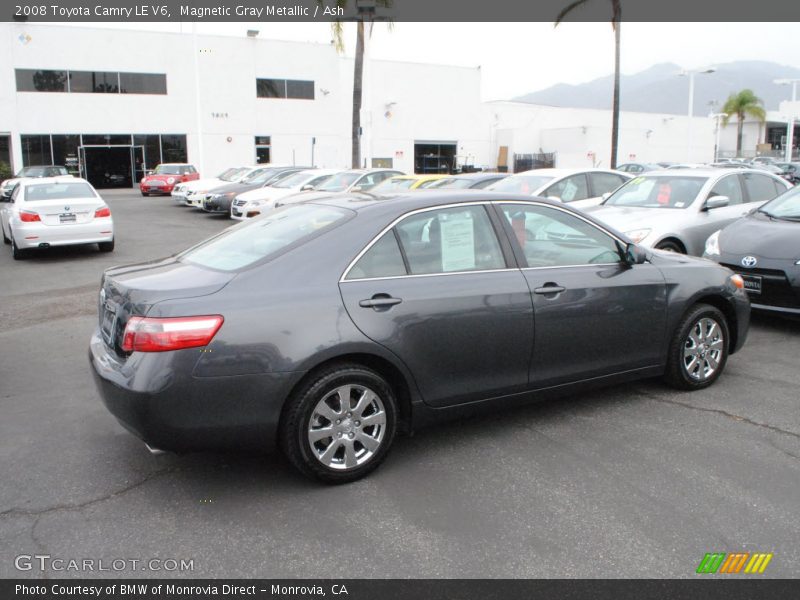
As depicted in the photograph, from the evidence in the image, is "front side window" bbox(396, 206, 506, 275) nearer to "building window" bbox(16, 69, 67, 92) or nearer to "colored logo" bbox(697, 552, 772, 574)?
"colored logo" bbox(697, 552, 772, 574)

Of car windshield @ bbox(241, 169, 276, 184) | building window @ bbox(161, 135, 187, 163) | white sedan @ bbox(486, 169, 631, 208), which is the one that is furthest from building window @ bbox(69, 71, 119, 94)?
white sedan @ bbox(486, 169, 631, 208)

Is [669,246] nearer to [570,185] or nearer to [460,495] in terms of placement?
[570,185]

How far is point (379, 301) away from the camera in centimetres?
404

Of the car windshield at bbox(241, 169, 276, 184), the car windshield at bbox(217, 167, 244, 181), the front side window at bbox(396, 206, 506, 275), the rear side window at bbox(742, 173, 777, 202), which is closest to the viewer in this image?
the front side window at bbox(396, 206, 506, 275)

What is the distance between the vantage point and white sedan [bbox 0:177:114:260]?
41.4ft

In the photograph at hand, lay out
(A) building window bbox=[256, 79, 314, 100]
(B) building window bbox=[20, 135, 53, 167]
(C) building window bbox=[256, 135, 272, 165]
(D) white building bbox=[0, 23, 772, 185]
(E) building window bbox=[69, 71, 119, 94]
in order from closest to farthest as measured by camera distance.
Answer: (D) white building bbox=[0, 23, 772, 185] → (B) building window bbox=[20, 135, 53, 167] → (E) building window bbox=[69, 71, 119, 94] → (A) building window bbox=[256, 79, 314, 100] → (C) building window bbox=[256, 135, 272, 165]

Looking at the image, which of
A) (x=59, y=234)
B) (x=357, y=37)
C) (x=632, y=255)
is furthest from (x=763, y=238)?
(x=357, y=37)

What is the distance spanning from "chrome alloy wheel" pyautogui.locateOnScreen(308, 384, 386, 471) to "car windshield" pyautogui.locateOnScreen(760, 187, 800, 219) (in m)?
6.06

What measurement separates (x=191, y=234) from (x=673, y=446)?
1421 cm

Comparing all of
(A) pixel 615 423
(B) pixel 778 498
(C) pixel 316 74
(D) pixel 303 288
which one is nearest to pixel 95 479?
(D) pixel 303 288

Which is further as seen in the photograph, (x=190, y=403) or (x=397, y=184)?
(x=397, y=184)

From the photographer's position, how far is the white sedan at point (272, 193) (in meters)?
17.9

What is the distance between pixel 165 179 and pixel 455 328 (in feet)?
97.5

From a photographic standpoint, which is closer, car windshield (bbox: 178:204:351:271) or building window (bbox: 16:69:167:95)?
car windshield (bbox: 178:204:351:271)
